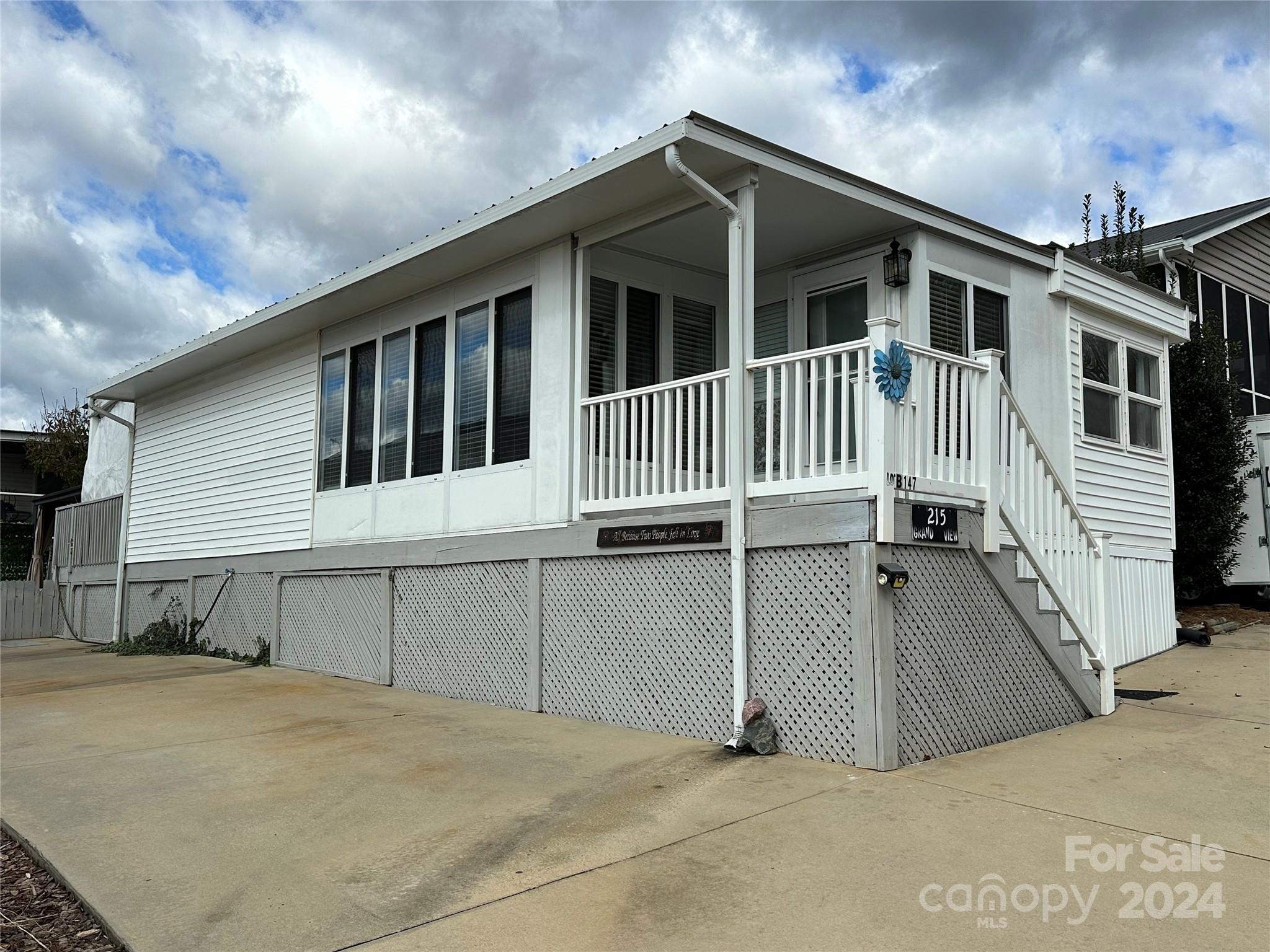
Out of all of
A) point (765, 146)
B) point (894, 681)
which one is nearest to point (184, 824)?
point (894, 681)

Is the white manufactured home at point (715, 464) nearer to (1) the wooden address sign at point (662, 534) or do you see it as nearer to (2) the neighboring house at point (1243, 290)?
(1) the wooden address sign at point (662, 534)

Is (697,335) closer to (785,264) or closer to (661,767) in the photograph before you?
(785,264)

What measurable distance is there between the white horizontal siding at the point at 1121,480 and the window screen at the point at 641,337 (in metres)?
4.13

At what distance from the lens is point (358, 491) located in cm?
1066

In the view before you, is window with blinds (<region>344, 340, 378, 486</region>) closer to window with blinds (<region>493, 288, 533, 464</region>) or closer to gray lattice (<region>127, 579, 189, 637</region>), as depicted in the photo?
window with blinds (<region>493, 288, 533, 464</region>)

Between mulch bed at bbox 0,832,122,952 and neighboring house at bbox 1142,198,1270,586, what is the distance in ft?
42.6

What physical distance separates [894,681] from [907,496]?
110cm

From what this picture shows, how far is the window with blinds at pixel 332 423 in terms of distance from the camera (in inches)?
437

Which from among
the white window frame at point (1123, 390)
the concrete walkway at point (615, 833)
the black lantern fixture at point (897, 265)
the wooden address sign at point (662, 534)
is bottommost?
the concrete walkway at point (615, 833)

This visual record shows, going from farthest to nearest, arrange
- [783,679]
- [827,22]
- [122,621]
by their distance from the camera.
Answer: [122,621] < [827,22] < [783,679]

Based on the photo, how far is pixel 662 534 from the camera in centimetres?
692

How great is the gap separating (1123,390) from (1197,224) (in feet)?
19.9

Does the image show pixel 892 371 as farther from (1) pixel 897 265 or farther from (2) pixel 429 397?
(2) pixel 429 397

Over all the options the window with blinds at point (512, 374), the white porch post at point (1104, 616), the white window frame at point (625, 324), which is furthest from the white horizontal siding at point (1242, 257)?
the window with blinds at point (512, 374)
